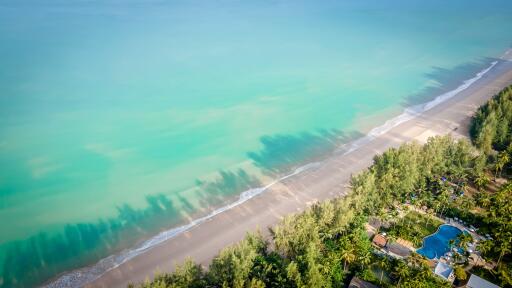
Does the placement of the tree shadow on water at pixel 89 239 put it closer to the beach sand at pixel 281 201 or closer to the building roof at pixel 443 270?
the beach sand at pixel 281 201

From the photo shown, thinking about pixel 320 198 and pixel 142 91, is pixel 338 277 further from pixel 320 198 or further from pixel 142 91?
pixel 142 91

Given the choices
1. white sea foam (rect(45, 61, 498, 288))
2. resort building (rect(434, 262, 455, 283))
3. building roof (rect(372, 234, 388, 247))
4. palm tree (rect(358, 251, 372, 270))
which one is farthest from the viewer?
building roof (rect(372, 234, 388, 247))

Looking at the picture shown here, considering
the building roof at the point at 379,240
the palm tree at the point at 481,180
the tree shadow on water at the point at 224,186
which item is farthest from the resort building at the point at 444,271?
the tree shadow on water at the point at 224,186

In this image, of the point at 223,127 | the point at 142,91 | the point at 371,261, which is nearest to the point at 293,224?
the point at 371,261

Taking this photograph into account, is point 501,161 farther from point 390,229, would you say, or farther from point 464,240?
point 390,229

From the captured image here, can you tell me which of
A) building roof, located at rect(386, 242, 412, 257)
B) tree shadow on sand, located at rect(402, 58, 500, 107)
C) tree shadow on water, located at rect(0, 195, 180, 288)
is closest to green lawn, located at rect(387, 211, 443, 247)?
building roof, located at rect(386, 242, 412, 257)

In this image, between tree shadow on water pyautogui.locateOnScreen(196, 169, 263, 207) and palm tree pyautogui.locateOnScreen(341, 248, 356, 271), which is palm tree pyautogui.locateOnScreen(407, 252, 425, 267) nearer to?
palm tree pyautogui.locateOnScreen(341, 248, 356, 271)
